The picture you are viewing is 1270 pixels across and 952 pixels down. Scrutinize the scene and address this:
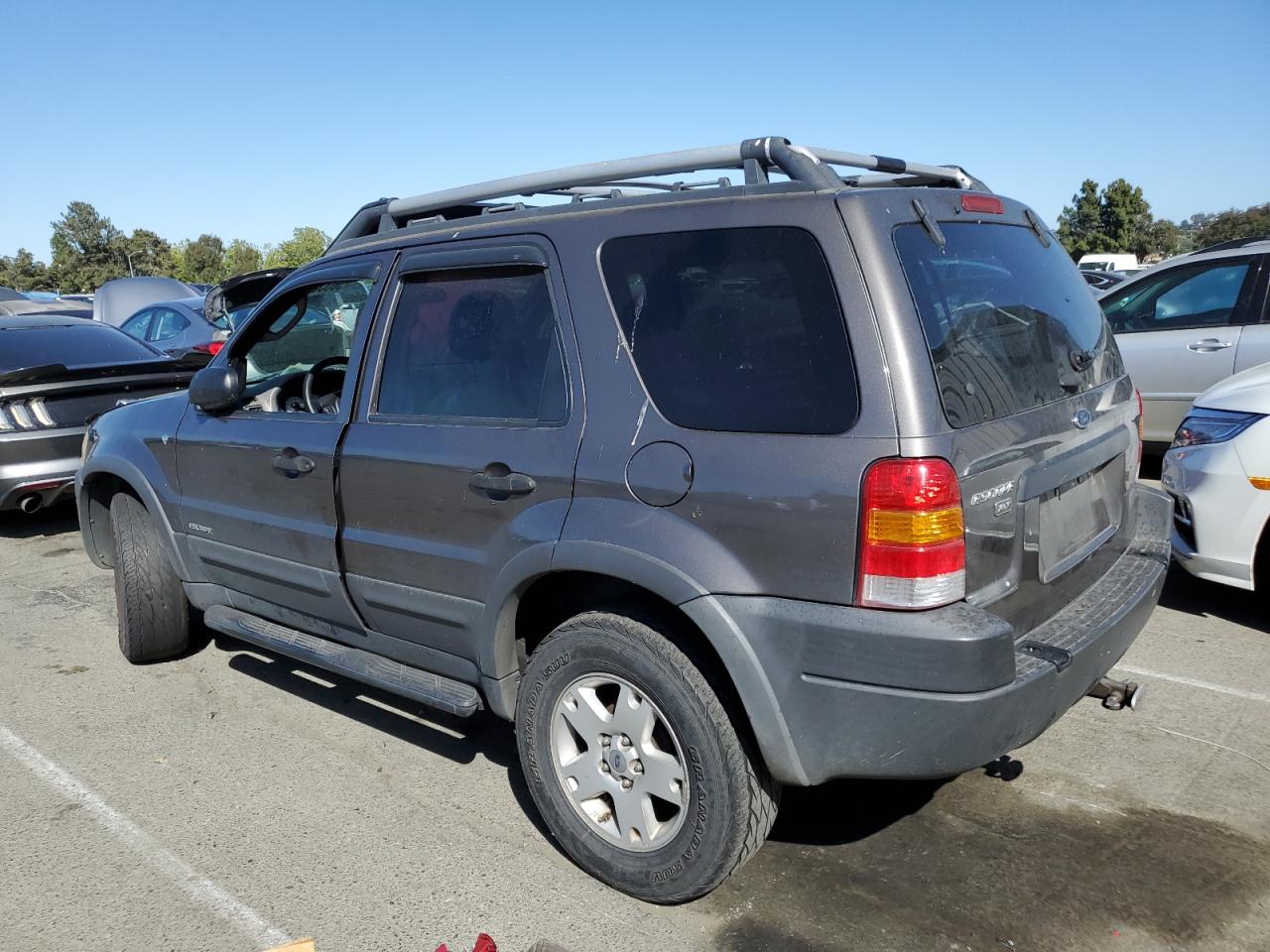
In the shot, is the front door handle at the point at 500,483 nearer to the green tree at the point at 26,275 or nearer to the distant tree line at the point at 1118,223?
the distant tree line at the point at 1118,223

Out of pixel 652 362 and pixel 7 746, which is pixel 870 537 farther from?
pixel 7 746

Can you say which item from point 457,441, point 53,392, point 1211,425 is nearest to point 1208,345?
point 1211,425

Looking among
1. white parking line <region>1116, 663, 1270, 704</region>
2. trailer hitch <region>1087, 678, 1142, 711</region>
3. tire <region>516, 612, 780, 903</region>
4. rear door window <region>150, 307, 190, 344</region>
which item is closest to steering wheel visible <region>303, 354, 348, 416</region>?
tire <region>516, 612, 780, 903</region>

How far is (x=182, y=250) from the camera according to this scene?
58.2m

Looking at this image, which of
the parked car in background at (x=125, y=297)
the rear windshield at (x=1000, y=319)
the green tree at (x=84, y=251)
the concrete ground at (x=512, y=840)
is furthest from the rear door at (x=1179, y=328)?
the green tree at (x=84, y=251)

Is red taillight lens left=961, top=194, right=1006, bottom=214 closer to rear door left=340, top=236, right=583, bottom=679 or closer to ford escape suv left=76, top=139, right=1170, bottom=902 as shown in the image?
ford escape suv left=76, top=139, right=1170, bottom=902

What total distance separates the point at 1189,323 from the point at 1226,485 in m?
3.08

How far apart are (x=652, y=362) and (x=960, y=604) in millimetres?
1028

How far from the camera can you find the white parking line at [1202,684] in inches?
160

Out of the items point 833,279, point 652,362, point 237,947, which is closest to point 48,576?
point 237,947

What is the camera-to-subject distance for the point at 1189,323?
7023mm

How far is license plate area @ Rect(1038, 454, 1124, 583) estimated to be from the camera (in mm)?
2756

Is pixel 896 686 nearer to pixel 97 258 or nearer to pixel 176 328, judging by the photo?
pixel 176 328

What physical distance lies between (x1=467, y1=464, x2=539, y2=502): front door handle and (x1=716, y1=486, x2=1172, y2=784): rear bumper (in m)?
0.74
